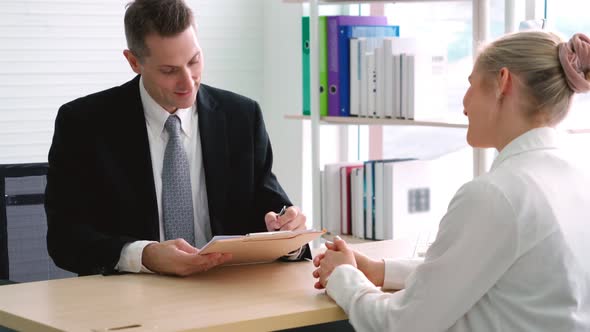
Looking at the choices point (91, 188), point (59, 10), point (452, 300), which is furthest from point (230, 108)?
point (59, 10)

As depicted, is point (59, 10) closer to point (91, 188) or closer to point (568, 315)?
point (91, 188)

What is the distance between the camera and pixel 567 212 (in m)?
1.83

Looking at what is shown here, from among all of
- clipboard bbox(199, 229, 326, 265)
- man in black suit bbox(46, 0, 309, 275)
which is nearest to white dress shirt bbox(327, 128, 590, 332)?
clipboard bbox(199, 229, 326, 265)

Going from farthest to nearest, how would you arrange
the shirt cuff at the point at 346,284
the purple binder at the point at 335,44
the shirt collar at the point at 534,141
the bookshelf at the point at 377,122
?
the purple binder at the point at 335,44 < the bookshelf at the point at 377,122 < the shirt cuff at the point at 346,284 < the shirt collar at the point at 534,141

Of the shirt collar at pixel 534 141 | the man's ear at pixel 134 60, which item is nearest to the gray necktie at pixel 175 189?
the man's ear at pixel 134 60

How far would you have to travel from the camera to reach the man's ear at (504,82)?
190cm

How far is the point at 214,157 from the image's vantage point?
2.67m

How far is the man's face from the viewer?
2.57 metres

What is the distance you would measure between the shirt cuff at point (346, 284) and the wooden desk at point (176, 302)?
22mm

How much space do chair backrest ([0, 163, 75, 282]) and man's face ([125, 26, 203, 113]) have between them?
0.59 m

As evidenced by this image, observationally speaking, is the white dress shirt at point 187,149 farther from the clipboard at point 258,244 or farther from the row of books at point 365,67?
the row of books at point 365,67

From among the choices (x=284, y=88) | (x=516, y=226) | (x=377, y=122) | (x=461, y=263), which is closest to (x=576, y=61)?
(x=516, y=226)

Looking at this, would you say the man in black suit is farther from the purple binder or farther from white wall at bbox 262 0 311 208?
white wall at bbox 262 0 311 208

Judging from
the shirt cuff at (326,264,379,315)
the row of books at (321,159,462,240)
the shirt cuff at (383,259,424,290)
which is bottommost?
the row of books at (321,159,462,240)
